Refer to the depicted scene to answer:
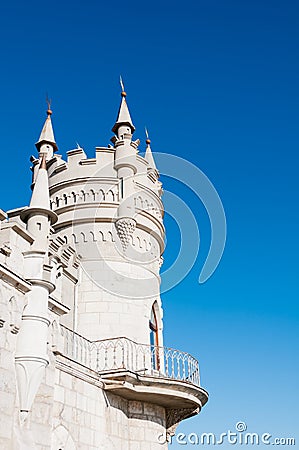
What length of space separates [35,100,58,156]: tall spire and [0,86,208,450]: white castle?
0.05m

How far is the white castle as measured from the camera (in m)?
9.92

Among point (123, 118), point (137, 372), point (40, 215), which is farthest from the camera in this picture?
point (123, 118)

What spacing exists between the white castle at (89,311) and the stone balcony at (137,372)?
30 millimetres

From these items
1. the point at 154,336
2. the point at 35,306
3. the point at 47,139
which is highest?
the point at 47,139

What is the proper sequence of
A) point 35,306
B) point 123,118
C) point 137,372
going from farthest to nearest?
point 123,118
point 137,372
point 35,306

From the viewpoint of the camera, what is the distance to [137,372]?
48.8 ft

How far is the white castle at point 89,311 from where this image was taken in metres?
9.92

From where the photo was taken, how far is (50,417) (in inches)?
420

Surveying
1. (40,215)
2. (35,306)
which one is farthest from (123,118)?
(35,306)

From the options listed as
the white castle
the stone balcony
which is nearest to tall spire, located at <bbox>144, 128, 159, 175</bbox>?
the white castle

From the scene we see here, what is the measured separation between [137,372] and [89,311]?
250 cm

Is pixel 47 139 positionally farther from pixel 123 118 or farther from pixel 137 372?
pixel 137 372

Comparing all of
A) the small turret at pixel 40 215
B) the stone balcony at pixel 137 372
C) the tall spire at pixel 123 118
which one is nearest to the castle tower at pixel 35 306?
the small turret at pixel 40 215

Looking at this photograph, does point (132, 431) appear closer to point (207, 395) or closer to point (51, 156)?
point (207, 395)
